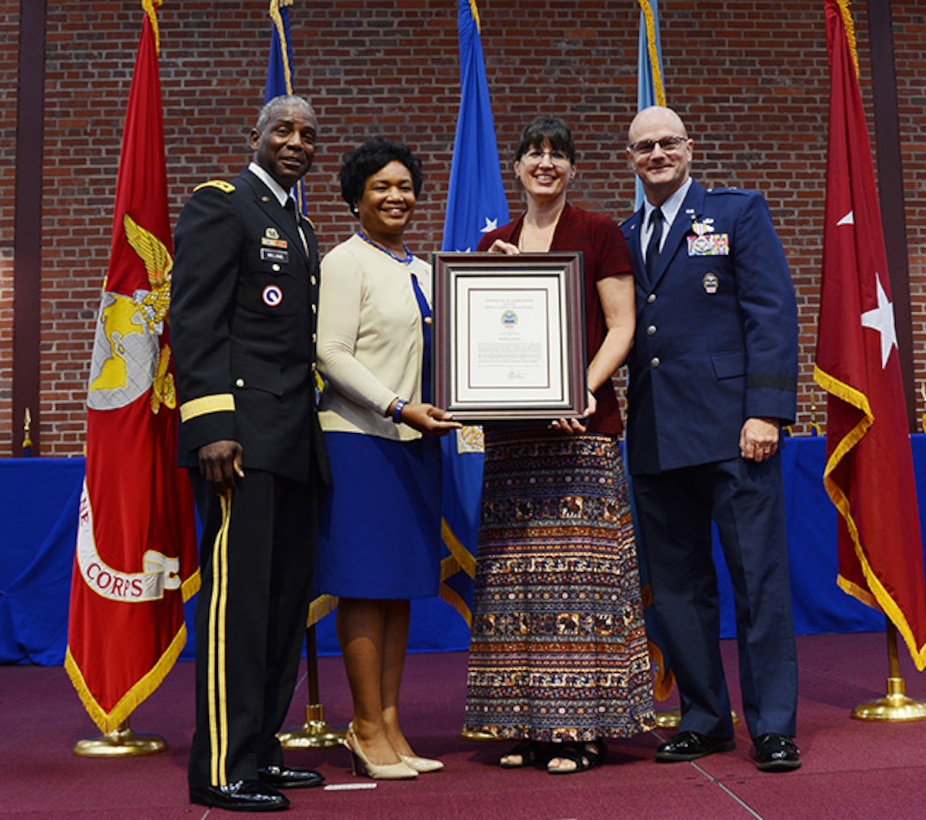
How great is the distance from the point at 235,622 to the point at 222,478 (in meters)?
0.33

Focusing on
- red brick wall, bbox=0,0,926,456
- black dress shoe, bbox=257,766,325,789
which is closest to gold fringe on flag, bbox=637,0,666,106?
black dress shoe, bbox=257,766,325,789

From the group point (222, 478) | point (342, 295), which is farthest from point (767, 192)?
point (222, 478)

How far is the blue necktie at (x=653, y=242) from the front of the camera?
288 cm

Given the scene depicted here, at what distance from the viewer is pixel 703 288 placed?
279cm

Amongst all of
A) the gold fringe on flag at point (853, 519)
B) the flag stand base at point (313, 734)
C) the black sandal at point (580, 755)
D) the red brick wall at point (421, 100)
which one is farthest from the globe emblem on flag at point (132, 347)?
the red brick wall at point (421, 100)

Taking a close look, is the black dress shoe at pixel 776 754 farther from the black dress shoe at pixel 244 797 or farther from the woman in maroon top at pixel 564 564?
the black dress shoe at pixel 244 797

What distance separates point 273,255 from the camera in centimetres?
256

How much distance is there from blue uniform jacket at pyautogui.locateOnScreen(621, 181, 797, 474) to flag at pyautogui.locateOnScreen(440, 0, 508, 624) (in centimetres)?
83

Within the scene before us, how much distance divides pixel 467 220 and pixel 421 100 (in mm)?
2542

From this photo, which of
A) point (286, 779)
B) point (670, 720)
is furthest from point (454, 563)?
point (286, 779)

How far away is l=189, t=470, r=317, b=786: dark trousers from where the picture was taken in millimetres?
2359

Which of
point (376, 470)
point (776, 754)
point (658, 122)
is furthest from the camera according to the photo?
point (658, 122)

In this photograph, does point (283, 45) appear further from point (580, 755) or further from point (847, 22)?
point (580, 755)

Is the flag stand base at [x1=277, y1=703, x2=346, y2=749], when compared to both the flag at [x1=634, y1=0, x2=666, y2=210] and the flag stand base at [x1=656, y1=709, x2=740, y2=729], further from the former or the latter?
the flag at [x1=634, y1=0, x2=666, y2=210]
